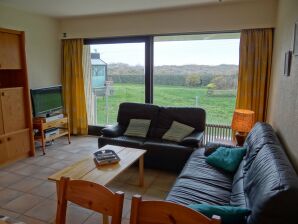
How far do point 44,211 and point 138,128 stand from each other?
188 cm

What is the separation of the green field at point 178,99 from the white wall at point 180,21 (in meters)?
1.09

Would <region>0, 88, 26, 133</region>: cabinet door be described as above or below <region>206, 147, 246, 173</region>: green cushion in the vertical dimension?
above

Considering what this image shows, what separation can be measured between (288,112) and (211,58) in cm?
228

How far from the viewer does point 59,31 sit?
5148mm

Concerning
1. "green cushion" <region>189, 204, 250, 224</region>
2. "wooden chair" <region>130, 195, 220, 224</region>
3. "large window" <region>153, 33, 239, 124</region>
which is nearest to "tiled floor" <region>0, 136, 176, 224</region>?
"green cushion" <region>189, 204, 250, 224</region>

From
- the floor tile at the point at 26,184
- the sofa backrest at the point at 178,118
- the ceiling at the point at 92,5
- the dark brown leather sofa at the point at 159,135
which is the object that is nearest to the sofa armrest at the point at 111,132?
the dark brown leather sofa at the point at 159,135

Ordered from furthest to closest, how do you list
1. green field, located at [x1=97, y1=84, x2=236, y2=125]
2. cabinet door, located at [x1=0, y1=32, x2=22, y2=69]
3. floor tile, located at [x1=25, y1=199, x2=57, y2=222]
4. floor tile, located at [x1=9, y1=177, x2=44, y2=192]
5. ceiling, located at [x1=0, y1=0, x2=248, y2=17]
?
green field, located at [x1=97, y1=84, x2=236, y2=125]
ceiling, located at [x1=0, y1=0, x2=248, y2=17]
cabinet door, located at [x1=0, y1=32, x2=22, y2=69]
floor tile, located at [x1=9, y1=177, x2=44, y2=192]
floor tile, located at [x1=25, y1=199, x2=57, y2=222]

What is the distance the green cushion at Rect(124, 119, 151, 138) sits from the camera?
3917 mm

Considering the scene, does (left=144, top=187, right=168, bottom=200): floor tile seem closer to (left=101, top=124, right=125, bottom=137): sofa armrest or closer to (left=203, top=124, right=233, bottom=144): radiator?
(left=101, top=124, right=125, bottom=137): sofa armrest

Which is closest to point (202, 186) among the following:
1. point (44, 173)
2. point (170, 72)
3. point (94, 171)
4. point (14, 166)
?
point (94, 171)

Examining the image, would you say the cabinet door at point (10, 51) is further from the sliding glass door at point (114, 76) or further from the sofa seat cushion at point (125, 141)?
the sofa seat cushion at point (125, 141)

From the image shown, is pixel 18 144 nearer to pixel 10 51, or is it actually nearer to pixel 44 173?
pixel 44 173

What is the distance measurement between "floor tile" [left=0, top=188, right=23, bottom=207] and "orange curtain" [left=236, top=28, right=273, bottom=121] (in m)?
3.50

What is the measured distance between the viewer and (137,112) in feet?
13.8
